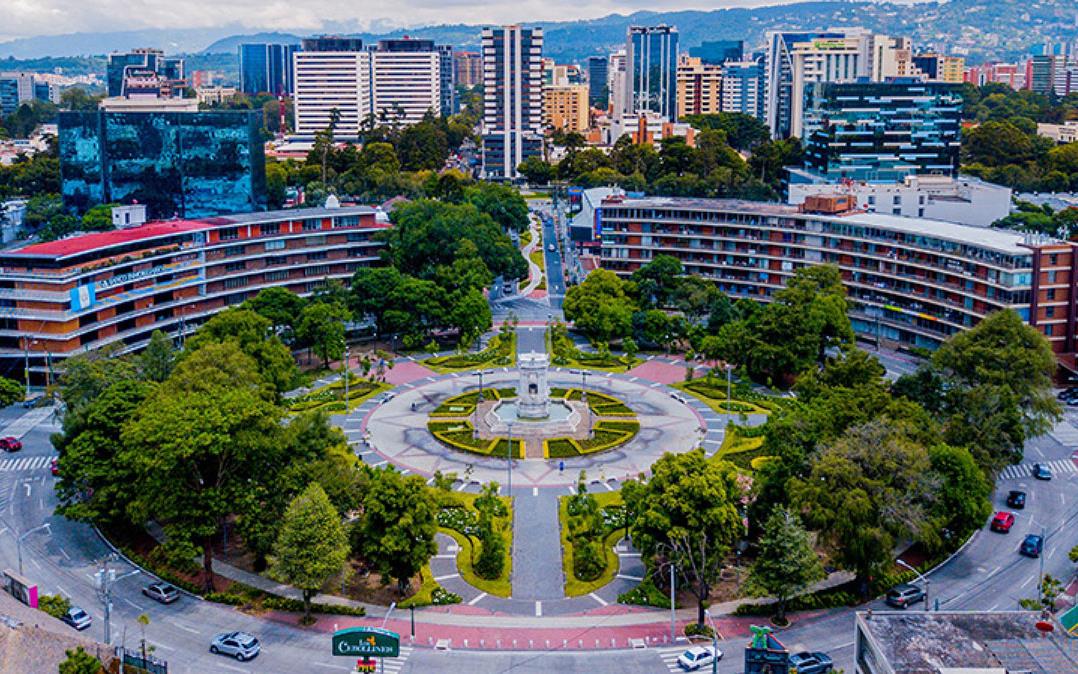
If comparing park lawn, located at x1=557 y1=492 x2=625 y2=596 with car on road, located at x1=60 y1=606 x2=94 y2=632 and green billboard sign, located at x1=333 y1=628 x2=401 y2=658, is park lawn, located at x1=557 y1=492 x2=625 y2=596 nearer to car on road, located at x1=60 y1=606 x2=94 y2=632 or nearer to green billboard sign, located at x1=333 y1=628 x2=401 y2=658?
green billboard sign, located at x1=333 y1=628 x2=401 y2=658

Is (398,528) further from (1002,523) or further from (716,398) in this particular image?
(716,398)

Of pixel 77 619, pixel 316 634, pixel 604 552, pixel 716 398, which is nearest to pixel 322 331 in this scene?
pixel 716 398

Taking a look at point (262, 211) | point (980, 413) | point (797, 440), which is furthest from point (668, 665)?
point (262, 211)

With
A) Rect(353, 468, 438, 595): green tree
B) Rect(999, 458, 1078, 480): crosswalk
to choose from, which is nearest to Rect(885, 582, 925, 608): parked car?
Rect(999, 458, 1078, 480): crosswalk

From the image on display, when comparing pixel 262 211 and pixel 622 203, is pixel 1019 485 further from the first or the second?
pixel 262 211

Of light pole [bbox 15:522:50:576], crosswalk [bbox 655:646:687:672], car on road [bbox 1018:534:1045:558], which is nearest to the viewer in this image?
crosswalk [bbox 655:646:687:672]

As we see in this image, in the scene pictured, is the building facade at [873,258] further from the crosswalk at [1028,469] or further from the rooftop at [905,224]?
the crosswalk at [1028,469]
